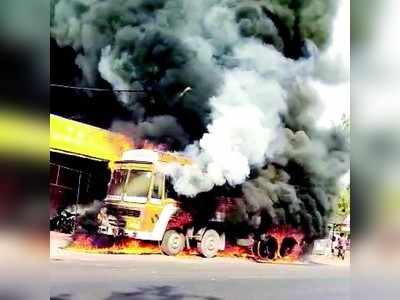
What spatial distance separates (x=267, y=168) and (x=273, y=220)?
31 centimetres

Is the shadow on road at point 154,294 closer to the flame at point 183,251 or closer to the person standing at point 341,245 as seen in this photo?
the flame at point 183,251

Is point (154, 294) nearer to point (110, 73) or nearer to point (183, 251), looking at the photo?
point (183, 251)

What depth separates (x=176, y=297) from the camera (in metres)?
3.44

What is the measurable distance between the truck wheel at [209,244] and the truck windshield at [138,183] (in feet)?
1.40

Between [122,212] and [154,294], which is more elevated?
[122,212]

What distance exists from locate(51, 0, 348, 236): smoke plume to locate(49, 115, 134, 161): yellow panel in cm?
9

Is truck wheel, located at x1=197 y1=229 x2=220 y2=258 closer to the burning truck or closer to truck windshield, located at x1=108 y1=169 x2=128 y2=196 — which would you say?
the burning truck

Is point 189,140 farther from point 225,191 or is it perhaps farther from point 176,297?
point 176,297

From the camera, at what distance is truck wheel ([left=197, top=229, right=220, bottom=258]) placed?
3494mm

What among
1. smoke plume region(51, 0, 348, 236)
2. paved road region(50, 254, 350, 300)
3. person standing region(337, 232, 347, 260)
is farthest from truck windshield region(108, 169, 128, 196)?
person standing region(337, 232, 347, 260)

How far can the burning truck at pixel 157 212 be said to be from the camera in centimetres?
338

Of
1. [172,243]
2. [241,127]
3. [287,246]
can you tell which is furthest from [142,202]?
[287,246]

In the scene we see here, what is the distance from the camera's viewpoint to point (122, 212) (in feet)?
11.1

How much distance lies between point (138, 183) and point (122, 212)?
18cm
